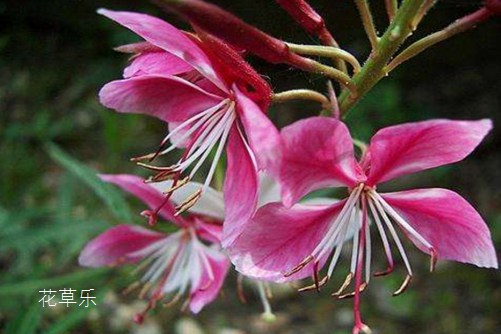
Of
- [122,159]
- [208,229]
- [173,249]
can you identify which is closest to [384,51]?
[208,229]

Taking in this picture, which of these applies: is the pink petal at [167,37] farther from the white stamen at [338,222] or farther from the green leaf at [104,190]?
the green leaf at [104,190]

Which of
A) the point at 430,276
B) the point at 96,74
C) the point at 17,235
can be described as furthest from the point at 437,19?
the point at 17,235

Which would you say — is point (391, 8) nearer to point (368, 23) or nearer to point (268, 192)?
point (368, 23)

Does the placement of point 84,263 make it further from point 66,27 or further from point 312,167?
point 66,27

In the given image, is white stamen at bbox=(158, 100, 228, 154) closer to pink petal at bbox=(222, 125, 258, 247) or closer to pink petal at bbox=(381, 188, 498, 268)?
pink petal at bbox=(222, 125, 258, 247)

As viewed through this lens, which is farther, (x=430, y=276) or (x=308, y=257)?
(x=430, y=276)

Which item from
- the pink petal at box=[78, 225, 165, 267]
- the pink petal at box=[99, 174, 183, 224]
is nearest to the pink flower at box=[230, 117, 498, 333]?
the pink petal at box=[99, 174, 183, 224]
